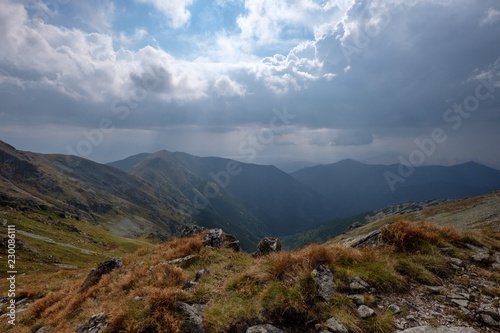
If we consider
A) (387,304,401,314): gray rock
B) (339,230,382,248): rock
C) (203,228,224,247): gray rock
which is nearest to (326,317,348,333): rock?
(387,304,401,314): gray rock

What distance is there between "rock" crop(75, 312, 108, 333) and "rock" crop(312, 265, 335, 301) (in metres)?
8.21

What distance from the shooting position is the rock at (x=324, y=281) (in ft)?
26.6

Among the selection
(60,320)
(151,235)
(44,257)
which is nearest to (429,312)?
(60,320)

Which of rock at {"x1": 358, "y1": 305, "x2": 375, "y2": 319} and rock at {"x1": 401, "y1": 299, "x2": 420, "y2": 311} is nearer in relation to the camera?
rock at {"x1": 358, "y1": 305, "x2": 375, "y2": 319}

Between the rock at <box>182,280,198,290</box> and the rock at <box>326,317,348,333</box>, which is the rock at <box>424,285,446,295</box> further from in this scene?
the rock at <box>182,280,198,290</box>

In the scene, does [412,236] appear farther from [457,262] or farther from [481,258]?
[481,258]

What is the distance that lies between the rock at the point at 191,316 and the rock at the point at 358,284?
5536 millimetres

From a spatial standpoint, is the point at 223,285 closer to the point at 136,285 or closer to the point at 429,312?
the point at 136,285

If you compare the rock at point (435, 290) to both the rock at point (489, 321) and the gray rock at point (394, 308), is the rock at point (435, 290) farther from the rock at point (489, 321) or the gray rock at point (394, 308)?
the gray rock at point (394, 308)

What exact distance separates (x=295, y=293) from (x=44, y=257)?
99.7 m

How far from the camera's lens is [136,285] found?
11.2 meters

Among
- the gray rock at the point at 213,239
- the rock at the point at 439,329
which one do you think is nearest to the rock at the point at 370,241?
the rock at the point at 439,329

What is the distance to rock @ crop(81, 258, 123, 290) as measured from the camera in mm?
15617

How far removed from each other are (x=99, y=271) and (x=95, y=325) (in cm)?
882
